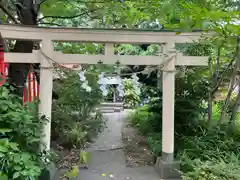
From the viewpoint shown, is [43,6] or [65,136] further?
[65,136]

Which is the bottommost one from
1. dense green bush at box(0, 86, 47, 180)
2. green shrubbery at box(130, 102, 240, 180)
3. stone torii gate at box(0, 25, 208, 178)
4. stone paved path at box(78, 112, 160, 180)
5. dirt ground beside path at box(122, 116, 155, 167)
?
stone paved path at box(78, 112, 160, 180)

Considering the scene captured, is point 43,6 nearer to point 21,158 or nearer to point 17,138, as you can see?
point 17,138

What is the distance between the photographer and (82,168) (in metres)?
4.23

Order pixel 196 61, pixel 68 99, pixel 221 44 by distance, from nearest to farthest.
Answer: pixel 221 44
pixel 196 61
pixel 68 99

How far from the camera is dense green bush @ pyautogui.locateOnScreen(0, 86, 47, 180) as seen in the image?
6.51ft

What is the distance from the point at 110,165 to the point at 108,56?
2.03 m

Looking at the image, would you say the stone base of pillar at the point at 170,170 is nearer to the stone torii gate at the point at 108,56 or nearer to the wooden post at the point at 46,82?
the stone torii gate at the point at 108,56

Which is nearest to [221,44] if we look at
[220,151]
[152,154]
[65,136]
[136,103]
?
[220,151]

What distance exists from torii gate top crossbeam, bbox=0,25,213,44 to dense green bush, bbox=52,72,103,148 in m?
1.80

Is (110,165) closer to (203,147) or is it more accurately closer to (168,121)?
(168,121)

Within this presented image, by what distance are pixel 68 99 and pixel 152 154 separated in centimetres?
264

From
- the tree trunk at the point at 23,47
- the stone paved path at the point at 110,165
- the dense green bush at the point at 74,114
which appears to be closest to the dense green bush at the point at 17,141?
the tree trunk at the point at 23,47

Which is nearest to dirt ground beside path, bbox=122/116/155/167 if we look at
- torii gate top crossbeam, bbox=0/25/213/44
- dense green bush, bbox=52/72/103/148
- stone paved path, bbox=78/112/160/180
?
stone paved path, bbox=78/112/160/180

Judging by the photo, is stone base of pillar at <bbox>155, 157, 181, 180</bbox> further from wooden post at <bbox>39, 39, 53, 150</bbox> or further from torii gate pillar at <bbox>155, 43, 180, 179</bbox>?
wooden post at <bbox>39, 39, 53, 150</bbox>
